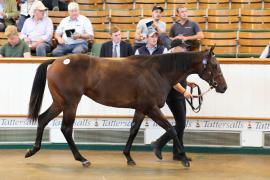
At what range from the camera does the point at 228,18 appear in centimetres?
1504

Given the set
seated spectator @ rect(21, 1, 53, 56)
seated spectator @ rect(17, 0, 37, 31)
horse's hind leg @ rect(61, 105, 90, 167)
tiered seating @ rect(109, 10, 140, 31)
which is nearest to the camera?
horse's hind leg @ rect(61, 105, 90, 167)

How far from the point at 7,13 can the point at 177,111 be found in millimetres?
5392

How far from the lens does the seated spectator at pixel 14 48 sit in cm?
1155

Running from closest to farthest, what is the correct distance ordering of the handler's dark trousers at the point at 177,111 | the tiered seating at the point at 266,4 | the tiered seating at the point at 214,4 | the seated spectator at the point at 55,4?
the handler's dark trousers at the point at 177,111
the seated spectator at the point at 55,4
the tiered seating at the point at 266,4
the tiered seating at the point at 214,4

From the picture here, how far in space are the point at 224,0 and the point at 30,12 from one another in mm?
4494

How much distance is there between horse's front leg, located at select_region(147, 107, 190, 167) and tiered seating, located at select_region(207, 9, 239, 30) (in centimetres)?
553

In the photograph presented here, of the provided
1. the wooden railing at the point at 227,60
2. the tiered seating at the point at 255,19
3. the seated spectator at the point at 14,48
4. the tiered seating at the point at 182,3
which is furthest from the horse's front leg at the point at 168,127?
the tiered seating at the point at 182,3

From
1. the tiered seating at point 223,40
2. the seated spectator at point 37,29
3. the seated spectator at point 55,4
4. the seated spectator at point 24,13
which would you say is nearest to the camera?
the seated spectator at point 37,29

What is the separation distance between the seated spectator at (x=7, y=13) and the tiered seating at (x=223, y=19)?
12.9 feet

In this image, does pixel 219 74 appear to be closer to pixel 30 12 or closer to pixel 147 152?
pixel 147 152

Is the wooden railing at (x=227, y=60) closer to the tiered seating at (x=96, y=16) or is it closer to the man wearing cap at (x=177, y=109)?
the man wearing cap at (x=177, y=109)

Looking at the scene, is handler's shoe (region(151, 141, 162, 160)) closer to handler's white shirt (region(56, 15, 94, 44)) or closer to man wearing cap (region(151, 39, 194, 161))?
man wearing cap (region(151, 39, 194, 161))

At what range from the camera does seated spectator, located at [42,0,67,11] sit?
49.9 ft

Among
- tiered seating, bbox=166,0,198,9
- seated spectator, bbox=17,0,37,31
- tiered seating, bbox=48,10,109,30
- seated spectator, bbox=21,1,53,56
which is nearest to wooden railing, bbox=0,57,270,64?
seated spectator, bbox=21,1,53,56
